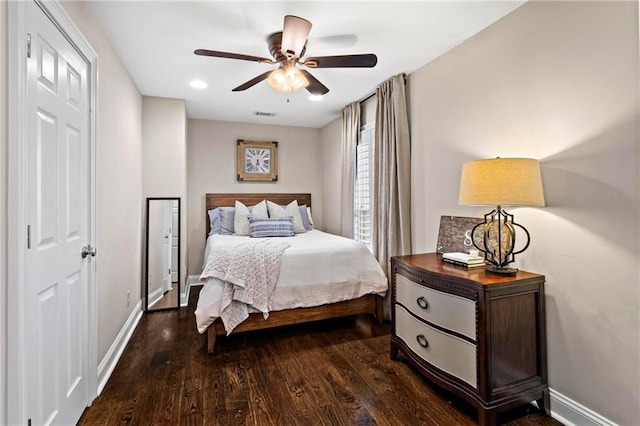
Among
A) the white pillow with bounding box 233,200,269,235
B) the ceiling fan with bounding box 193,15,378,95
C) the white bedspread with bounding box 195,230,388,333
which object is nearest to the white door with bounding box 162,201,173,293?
the white pillow with bounding box 233,200,269,235

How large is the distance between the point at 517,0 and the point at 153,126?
12.3 feet

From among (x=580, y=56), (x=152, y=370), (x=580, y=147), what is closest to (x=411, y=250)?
(x=580, y=147)

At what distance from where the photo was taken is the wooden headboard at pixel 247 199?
4879 millimetres

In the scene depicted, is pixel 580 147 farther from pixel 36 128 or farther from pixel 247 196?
pixel 247 196

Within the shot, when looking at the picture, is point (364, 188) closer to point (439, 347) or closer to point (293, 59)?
point (293, 59)

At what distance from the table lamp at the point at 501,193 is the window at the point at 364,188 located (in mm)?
1857

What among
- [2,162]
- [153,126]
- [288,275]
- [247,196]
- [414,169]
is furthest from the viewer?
[247,196]

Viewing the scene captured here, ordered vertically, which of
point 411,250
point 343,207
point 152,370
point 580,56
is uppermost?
point 580,56

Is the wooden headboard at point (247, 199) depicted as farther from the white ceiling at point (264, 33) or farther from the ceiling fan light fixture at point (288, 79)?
the ceiling fan light fixture at point (288, 79)

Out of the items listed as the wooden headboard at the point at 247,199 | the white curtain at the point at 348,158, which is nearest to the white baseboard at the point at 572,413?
the white curtain at the point at 348,158

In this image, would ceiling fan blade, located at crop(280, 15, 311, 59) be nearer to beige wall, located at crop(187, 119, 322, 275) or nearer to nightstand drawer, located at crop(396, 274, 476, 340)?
nightstand drawer, located at crop(396, 274, 476, 340)

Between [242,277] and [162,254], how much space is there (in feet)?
5.66

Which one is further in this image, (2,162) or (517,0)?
(517,0)

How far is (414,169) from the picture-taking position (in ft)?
10.3
